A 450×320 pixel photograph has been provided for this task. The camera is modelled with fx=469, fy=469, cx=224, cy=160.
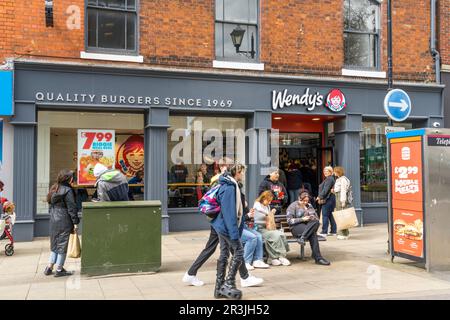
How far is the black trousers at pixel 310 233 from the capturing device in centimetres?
833

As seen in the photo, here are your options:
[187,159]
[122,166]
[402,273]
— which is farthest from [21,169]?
[402,273]

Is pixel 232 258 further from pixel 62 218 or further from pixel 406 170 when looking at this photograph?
pixel 406 170

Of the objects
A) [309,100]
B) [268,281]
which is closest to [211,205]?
[268,281]

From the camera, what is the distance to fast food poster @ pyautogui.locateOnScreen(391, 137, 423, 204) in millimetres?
7762

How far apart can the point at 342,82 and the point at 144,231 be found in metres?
8.17

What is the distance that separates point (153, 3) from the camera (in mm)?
11930

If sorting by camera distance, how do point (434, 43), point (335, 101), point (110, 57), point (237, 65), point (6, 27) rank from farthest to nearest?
point (434, 43) < point (335, 101) < point (237, 65) < point (110, 57) < point (6, 27)

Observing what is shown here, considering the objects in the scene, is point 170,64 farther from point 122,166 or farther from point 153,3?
point 122,166

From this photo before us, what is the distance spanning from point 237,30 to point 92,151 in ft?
16.6

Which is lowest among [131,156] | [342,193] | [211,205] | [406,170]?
[342,193]

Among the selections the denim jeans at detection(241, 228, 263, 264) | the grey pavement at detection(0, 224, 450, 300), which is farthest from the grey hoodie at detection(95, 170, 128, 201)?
the denim jeans at detection(241, 228, 263, 264)

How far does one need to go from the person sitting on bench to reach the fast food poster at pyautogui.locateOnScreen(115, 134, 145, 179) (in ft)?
16.7

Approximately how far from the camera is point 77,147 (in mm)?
11750

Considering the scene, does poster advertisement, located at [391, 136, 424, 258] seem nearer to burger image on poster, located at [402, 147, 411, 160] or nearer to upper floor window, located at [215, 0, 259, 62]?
burger image on poster, located at [402, 147, 411, 160]
